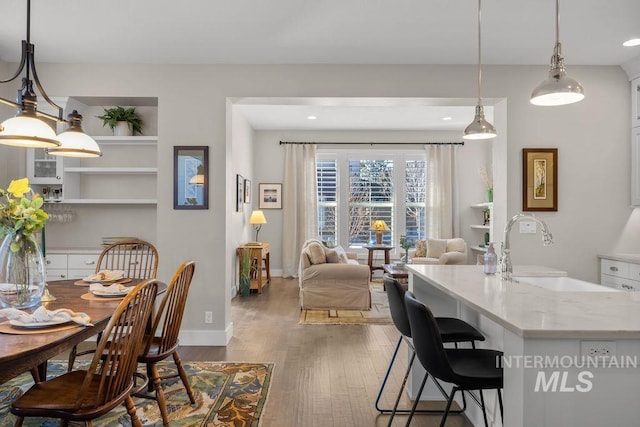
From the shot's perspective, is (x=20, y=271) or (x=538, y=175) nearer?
(x=20, y=271)

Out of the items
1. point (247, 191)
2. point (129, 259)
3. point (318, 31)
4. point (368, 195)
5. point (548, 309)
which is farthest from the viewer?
point (368, 195)

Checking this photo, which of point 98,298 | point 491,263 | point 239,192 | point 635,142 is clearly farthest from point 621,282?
point 239,192

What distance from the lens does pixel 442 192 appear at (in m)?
8.09

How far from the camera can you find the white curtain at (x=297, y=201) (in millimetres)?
8039

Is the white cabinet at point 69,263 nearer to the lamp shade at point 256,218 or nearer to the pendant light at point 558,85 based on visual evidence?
the lamp shade at point 256,218

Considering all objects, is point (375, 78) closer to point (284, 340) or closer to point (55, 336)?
point (284, 340)

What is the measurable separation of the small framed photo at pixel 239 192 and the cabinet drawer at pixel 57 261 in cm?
276

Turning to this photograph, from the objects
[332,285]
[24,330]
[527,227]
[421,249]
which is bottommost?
[332,285]

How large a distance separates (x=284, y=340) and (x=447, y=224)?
4936 millimetres

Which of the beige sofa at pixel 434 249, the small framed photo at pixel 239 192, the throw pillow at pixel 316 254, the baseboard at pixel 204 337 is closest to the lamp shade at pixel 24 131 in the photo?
the baseboard at pixel 204 337

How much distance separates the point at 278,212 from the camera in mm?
8180

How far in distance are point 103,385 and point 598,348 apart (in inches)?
72.2

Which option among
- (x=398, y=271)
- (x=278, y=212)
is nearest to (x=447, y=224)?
(x=398, y=271)

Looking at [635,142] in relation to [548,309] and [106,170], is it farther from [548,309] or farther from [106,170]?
[106,170]
